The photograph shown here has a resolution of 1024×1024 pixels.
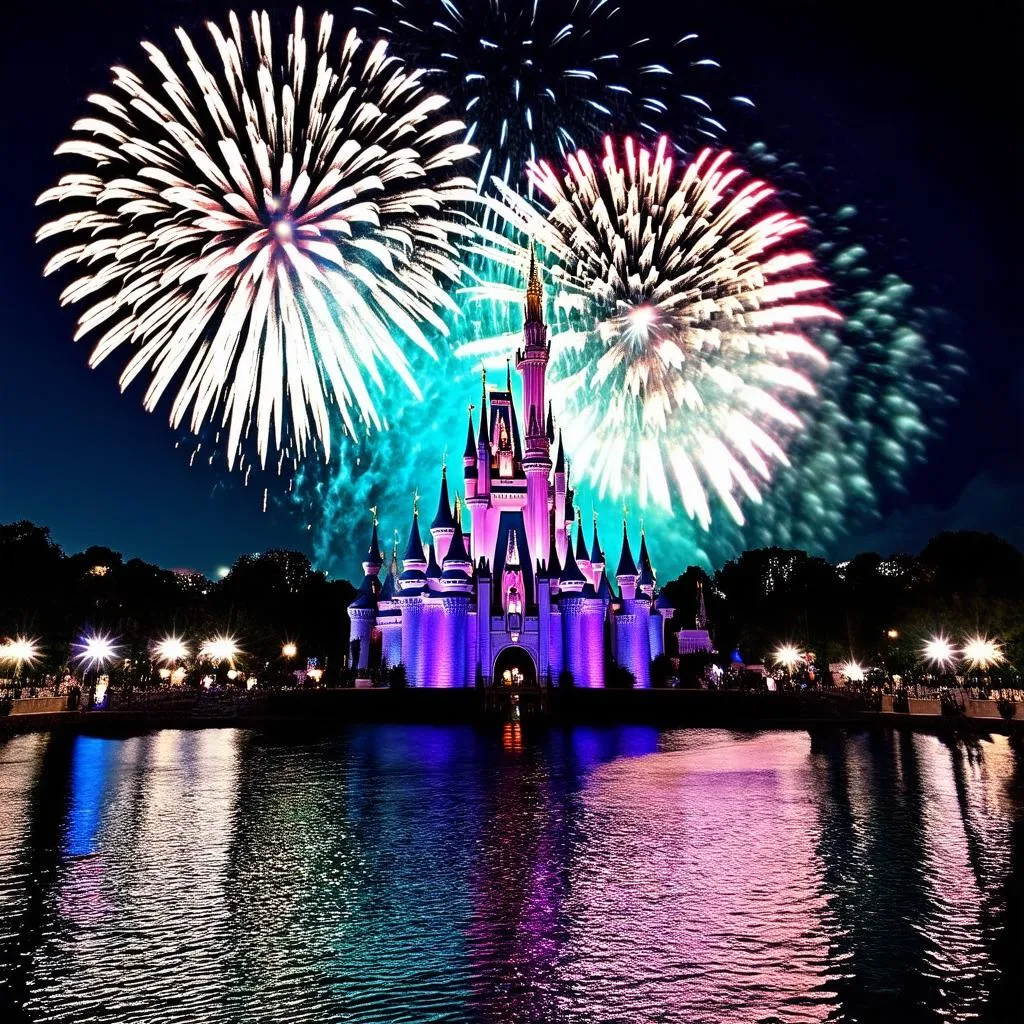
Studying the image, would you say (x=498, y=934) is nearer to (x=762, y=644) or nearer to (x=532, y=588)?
(x=532, y=588)

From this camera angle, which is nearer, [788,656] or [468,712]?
[468,712]

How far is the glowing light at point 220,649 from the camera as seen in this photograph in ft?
260

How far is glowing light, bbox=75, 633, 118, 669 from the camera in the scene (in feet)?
238

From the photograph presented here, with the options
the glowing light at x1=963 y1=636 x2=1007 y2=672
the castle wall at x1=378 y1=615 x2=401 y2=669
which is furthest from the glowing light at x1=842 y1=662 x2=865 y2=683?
the castle wall at x1=378 y1=615 x2=401 y2=669

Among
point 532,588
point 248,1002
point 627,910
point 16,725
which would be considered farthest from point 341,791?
point 532,588

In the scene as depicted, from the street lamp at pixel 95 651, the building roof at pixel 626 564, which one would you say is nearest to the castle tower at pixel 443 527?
the building roof at pixel 626 564

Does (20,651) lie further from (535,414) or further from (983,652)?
(983,652)

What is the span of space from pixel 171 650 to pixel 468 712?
33784 mm

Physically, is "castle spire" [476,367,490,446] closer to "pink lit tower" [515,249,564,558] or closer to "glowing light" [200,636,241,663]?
"pink lit tower" [515,249,564,558]

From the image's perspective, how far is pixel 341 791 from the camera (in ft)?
83.6

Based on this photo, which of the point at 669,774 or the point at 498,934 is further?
the point at 669,774

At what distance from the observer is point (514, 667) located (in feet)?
232

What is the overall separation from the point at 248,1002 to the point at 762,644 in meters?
96.8

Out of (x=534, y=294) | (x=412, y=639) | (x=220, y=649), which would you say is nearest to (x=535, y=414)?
(x=534, y=294)
